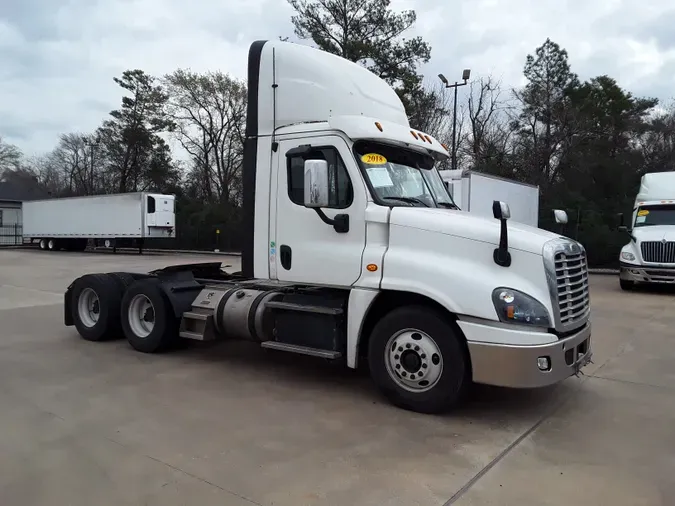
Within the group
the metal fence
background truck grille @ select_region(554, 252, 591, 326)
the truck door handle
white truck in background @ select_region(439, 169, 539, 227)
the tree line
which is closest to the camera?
background truck grille @ select_region(554, 252, 591, 326)

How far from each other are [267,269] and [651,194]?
1394cm

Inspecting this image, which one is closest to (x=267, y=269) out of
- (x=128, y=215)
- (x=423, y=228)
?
(x=423, y=228)

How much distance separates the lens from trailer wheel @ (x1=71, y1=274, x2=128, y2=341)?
7.82m

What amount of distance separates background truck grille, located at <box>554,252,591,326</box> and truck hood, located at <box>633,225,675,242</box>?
1064cm

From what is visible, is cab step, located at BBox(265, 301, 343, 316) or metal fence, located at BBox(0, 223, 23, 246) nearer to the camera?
cab step, located at BBox(265, 301, 343, 316)

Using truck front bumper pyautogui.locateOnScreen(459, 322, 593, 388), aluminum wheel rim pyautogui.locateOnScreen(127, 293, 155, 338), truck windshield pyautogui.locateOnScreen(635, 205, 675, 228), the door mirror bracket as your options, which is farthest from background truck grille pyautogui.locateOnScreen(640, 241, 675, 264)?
aluminum wheel rim pyautogui.locateOnScreen(127, 293, 155, 338)

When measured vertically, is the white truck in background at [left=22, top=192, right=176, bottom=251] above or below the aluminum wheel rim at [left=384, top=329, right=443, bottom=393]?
above

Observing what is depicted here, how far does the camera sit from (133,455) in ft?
13.6

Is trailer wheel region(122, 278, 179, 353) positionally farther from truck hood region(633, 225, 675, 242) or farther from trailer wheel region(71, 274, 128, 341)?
truck hood region(633, 225, 675, 242)

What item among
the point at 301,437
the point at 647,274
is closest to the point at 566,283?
the point at 301,437

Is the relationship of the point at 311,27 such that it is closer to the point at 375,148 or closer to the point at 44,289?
the point at 44,289

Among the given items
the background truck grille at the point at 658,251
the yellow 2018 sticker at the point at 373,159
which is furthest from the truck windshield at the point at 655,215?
the yellow 2018 sticker at the point at 373,159

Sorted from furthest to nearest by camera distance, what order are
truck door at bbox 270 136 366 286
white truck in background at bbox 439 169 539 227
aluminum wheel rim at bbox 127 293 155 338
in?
white truck in background at bbox 439 169 539 227
aluminum wheel rim at bbox 127 293 155 338
truck door at bbox 270 136 366 286

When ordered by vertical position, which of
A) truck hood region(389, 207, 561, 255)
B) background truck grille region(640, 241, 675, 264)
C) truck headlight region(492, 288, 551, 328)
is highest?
truck hood region(389, 207, 561, 255)
